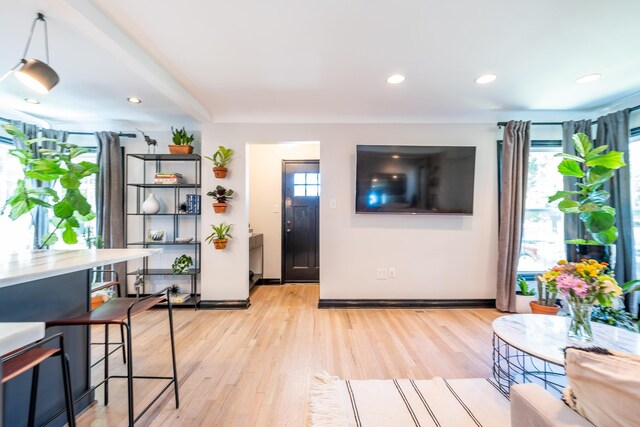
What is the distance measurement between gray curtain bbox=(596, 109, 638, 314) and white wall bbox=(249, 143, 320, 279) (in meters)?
3.54

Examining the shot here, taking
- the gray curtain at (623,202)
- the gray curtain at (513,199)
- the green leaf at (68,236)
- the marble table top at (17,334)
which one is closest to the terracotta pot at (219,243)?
the green leaf at (68,236)

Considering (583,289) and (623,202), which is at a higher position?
(623,202)

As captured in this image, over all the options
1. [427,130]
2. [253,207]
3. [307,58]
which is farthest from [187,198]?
[427,130]

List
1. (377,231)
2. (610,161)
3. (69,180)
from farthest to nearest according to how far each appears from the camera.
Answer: (377,231)
(610,161)
(69,180)

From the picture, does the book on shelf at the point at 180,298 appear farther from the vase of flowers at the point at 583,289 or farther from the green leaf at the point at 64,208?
the vase of flowers at the point at 583,289

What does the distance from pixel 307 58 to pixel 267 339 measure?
2.43 metres

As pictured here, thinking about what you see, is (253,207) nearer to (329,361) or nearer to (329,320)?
(329,320)

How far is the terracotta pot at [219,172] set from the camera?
3123 mm

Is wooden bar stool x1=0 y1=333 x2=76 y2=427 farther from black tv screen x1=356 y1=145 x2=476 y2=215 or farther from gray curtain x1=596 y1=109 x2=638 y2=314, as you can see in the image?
gray curtain x1=596 y1=109 x2=638 y2=314

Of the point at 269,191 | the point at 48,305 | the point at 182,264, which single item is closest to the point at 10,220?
the point at 182,264

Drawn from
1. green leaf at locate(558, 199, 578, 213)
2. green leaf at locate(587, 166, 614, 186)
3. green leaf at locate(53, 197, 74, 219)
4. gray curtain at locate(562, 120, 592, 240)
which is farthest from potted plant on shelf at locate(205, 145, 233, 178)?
gray curtain at locate(562, 120, 592, 240)

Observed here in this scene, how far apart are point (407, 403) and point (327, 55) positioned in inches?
96.4

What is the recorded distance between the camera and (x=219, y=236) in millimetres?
3133

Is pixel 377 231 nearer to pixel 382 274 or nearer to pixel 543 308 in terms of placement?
pixel 382 274
